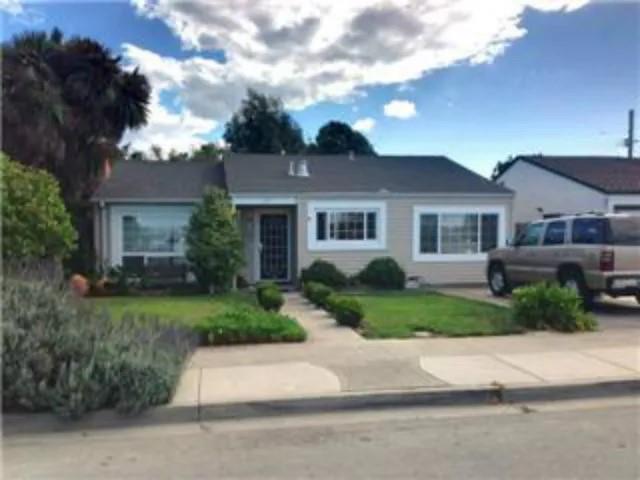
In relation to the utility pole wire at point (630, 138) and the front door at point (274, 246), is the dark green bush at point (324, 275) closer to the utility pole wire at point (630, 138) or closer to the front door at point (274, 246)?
the front door at point (274, 246)

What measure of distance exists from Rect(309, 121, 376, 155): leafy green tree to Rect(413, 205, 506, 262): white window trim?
24.6 metres

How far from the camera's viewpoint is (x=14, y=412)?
6.19m

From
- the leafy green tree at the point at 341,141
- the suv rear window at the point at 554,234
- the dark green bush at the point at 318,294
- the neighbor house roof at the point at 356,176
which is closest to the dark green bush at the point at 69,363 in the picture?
the dark green bush at the point at 318,294

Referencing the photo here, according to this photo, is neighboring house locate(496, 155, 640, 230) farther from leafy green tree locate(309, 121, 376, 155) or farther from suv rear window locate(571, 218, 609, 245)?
leafy green tree locate(309, 121, 376, 155)

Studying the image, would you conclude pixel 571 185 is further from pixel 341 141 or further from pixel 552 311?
pixel 341 141

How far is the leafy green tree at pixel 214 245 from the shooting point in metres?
16.8

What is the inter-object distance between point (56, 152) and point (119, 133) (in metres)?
2.05

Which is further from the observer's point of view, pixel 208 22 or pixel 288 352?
pixel 208 22

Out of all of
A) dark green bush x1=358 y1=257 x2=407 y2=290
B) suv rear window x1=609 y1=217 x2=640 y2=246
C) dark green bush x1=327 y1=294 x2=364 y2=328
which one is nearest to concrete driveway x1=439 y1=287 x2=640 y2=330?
dark green bush x1=358 y1=257 x2=407 y2=290

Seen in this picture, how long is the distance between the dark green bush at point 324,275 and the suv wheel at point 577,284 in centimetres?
661

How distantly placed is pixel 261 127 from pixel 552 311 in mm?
34161

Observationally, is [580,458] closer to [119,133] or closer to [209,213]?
[209,213]

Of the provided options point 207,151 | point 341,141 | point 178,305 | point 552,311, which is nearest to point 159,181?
point 178,305

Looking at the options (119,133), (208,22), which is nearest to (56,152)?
(119,133)
